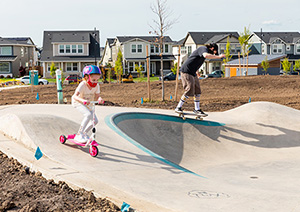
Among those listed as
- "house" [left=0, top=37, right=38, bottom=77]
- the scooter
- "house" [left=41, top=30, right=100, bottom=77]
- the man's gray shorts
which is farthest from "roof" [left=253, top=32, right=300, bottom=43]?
the scooter

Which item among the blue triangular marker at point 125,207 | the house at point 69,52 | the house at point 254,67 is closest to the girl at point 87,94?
the blue triangular marker at point 125,207

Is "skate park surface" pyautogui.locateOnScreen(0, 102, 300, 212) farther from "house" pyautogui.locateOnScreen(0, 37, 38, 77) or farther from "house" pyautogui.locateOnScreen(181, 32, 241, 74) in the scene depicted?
"house" pyautogui.locateOnScreen(0, 37, 38, 77)

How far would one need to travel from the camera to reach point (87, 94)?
8.03 metres

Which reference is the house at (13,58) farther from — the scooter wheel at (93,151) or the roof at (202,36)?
the scooter wheel at (93,151)

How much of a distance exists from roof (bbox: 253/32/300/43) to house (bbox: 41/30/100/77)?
36368 millimetres

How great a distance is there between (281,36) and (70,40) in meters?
44.7

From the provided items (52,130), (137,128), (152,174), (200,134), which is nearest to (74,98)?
(52,130)

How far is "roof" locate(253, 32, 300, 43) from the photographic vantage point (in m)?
82.9

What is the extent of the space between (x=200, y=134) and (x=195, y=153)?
1.04 metres

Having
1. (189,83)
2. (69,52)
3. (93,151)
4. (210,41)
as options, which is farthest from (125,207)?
(210,41)

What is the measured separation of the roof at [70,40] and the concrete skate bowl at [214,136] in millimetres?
55294

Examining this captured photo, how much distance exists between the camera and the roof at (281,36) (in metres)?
82.9

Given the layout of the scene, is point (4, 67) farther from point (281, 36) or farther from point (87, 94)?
point (87, 94)

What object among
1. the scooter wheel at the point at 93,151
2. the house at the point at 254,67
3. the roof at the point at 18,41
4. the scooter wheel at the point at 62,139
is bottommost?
the scooter wheel at the point at 93,151
